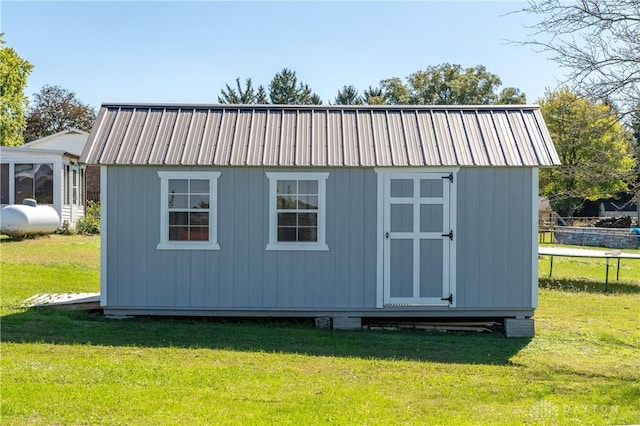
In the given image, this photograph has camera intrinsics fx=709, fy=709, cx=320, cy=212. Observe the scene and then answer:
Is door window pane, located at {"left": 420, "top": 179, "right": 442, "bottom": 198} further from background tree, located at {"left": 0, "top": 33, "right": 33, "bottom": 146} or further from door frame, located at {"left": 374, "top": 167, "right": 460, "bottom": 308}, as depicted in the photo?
background tree, located at {"left": 0, "top": 33, "right": 33, "bottom": 146}

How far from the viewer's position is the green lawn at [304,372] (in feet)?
18.8

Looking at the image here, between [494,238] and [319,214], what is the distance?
2.49 m

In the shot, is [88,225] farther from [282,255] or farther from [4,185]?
[282,255]

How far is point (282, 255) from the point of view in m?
10.1

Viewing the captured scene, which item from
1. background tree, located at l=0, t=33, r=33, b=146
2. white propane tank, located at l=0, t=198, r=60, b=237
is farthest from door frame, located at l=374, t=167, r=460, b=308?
background tree, located at l=0, t=33, r=33, b=146

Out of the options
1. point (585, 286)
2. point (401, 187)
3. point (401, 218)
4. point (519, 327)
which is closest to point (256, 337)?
point (401, 218)

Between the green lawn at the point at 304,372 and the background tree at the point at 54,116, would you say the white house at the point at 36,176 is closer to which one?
the green lawn at the point at 304,372

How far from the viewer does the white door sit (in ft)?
32.9

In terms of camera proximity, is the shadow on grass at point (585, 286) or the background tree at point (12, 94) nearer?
the shadow on grass at point (585, 286)

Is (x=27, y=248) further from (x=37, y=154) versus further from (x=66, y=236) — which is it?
(x=37, y=154)

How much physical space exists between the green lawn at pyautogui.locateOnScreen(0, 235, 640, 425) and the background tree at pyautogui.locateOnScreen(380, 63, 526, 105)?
34.9 m

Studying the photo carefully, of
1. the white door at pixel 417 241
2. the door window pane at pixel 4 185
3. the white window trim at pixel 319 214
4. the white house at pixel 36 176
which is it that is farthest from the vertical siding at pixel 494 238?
the door window pane at pixel 4 185

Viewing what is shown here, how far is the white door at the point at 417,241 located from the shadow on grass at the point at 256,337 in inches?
23.2

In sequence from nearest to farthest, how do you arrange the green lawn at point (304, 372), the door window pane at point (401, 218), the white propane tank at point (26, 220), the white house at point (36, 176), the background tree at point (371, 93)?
the green lawn at point (304, 372) < the door window pane at point (401, 218) < the white propane tank at point (26, 220) < the white house at point (36, 176) < the background tree at point (371, 93)
